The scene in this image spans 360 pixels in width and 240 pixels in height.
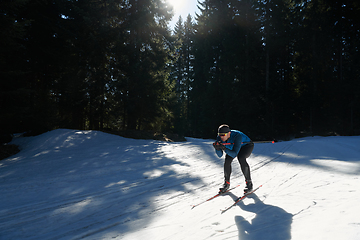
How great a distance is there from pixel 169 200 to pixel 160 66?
16714 millimetres

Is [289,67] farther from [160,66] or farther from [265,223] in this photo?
[265,223]

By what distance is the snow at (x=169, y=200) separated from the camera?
3184mm

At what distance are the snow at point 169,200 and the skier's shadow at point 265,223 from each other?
1 centimetres

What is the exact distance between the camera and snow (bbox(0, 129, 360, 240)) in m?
3.18

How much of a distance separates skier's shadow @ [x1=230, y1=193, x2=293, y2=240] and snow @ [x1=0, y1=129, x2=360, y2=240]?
1cm

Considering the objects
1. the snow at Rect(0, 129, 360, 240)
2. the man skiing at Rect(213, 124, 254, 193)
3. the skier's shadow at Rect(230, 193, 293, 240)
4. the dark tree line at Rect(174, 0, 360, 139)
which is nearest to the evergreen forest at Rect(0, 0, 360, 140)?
the dark tree line at Rect(174, 0, 360, 139)

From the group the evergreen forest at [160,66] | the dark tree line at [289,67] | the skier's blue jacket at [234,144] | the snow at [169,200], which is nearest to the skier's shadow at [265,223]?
the snow at [169,200]

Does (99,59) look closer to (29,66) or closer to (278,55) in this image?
(29,66)

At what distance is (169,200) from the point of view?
4.66 metres

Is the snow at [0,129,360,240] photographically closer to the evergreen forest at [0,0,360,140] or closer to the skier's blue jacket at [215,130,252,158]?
the skier's blue jacket at [215,130,252,158]

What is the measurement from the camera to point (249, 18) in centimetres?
2997

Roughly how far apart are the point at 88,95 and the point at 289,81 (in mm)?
25244

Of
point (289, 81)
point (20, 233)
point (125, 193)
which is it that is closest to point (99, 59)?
point (125, 193)

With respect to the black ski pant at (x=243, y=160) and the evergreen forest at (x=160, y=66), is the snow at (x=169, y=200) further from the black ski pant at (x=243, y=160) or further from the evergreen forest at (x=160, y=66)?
the evergreen forest at (x=160, y=66)
